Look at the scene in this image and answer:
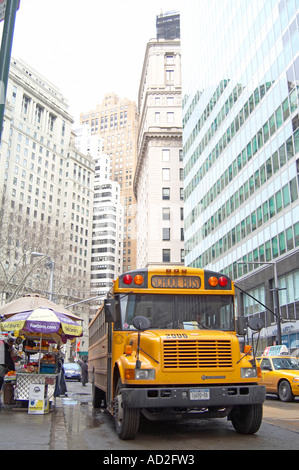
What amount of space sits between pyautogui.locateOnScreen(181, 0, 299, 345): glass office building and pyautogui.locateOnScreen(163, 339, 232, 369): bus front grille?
23.3 metres

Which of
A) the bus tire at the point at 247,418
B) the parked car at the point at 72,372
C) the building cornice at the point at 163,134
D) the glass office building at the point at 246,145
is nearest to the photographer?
the bus tire at the point at 247,418

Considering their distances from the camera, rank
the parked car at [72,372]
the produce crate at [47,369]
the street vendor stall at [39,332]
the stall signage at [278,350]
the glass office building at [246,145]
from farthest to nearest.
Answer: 1. the parked car at [72,372]
2. the glass office building at [246,145]
3. the stall signage at [278,350]
4. the produce crate at [47,369]
5. the street vendor stall at [39,332]

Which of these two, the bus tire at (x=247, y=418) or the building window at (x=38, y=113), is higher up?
the building window at (x=38, y=113)

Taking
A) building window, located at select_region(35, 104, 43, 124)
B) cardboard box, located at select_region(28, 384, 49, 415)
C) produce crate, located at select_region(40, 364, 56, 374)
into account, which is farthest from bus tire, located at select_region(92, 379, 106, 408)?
building window, located at select_region(35, 104, 43, 124)

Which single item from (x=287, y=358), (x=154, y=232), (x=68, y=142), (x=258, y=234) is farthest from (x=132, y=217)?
(x=287, y=358)

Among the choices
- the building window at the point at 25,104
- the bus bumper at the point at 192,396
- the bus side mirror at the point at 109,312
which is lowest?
the bus bumper at the point at 192,396

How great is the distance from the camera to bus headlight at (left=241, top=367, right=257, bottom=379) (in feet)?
24.9

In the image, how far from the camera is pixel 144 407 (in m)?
6.99

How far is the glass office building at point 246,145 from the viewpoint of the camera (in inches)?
1324

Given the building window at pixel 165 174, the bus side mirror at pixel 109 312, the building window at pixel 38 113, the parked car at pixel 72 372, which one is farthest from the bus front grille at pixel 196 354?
the building window at pixel 38 113

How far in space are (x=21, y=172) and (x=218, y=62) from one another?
63.8 metres

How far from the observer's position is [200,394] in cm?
724

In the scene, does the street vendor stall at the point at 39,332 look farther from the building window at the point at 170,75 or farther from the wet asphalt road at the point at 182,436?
the building window at the point at 170,75

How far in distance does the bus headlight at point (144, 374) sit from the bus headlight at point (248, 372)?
1.54m
